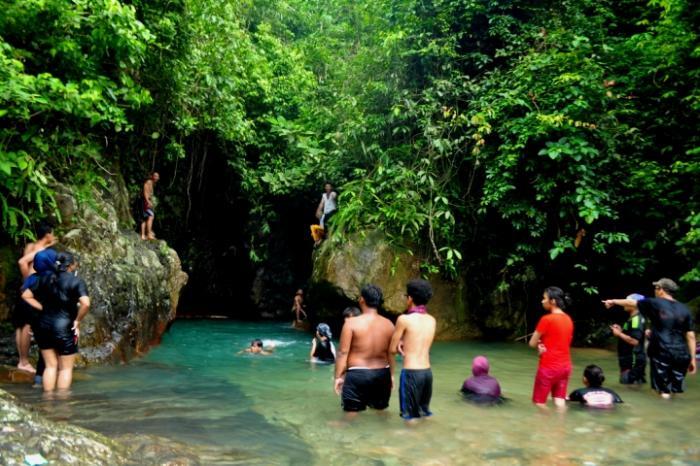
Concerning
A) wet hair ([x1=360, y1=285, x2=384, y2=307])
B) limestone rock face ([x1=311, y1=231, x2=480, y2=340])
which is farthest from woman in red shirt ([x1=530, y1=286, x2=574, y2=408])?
limestone rock face ([x1=311, y1=231, x2=480, y2=340])

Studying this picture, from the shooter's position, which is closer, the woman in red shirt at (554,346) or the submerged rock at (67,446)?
the submerged rock at (67,446)

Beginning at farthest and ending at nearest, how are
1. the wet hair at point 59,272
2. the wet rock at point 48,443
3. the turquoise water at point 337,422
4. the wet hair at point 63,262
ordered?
the wet hair at point 63,262 → the wet hair at point 59,272 → the turquoise water at point 337,422 → the wet rock at point 48,443

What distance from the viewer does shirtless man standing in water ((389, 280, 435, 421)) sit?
19.1 feet

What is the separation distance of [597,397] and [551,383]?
71 cm

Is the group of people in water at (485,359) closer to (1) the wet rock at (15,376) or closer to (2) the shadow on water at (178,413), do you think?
(2) the shadow on water at (178,413)

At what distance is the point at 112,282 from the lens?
9.27 meters

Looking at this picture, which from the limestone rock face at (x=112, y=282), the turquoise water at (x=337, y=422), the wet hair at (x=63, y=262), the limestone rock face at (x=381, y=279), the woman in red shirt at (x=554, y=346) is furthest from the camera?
the limestone rock face at (x=381, y=279)

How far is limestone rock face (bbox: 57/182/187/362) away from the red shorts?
6.24 metres

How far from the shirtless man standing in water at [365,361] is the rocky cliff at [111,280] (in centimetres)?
458

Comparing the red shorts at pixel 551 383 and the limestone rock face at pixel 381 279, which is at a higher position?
the limestone rock face at pixel 381 279

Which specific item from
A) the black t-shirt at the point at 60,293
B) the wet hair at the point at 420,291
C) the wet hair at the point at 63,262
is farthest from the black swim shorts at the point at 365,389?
the wet hair at the point at 63,262

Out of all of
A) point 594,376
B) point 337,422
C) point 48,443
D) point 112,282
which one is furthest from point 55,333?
point 594,376

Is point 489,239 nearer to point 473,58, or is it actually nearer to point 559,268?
point 559,268

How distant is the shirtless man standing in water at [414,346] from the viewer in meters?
5.84
